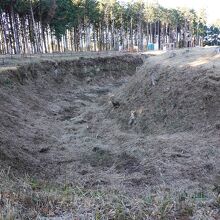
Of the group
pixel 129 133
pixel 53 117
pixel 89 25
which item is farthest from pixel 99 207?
pixel 89 25

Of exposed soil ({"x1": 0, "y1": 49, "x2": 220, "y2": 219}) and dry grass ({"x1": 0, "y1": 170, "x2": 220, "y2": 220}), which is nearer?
dry grass ({"x1": 0, "y1": 170, "x2": 220, "y2": 220})

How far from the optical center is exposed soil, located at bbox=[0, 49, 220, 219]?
11.9 metres

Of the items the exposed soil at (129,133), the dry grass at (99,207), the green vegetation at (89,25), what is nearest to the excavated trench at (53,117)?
the exposed soil at (129,133)

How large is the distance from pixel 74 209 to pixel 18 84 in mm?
20944

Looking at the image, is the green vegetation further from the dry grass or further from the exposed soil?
the dry grass

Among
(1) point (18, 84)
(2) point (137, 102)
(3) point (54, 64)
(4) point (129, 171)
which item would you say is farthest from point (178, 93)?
(3) point (54, 64)

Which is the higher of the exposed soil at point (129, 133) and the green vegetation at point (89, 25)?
the green vegetation at point (89, 25)

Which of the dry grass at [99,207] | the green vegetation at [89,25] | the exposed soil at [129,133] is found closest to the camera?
the dry grass at [99,207]

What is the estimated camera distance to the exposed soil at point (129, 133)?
1188 centimetres

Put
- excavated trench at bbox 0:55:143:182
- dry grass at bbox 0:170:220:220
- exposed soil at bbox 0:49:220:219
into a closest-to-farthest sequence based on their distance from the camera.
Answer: dry grass at bbox 0:170:220:220 < exposed soil at bbox 0:49:220:219 < excavated trench at bbox 0:55:143:182

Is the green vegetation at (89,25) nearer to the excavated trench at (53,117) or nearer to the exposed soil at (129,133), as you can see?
the excavated trench at (53,117)

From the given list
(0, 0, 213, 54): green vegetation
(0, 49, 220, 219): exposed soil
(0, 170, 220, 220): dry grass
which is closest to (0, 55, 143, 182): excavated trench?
(0, 49, 220, 219): exposed soil

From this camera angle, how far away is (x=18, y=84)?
2505 centimetres

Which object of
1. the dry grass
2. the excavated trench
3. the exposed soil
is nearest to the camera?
the dry grass
